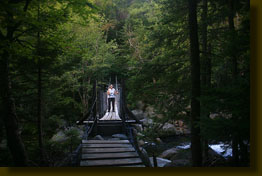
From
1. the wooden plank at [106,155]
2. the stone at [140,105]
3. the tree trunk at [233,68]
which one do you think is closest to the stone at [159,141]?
the stone at [140,105]

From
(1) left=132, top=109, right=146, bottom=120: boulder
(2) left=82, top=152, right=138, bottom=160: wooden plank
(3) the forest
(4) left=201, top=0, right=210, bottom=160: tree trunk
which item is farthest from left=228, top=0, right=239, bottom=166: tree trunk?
(1) left=132, top=109, right=146, bottom=120: boulder

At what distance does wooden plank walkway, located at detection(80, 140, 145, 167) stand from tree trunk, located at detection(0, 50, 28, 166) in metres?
0.62

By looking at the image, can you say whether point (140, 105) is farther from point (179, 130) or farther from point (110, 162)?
point (110, 162)

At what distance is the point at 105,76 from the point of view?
288 centimetres

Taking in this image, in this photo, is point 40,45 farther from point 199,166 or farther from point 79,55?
point 199,166

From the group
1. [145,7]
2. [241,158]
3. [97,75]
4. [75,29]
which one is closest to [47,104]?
[97,75]

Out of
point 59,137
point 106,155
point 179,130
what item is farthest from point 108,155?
point 179,130

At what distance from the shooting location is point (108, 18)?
99.6 inches

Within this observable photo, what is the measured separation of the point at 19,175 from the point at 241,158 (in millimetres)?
2263

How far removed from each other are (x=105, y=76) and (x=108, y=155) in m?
1.33

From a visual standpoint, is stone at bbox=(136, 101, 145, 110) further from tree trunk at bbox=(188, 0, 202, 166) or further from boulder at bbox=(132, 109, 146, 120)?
tree trunk at bbox=(188, 0, 202, 166)

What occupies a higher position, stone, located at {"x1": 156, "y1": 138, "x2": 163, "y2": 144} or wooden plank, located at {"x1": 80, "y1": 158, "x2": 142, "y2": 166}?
wooden plank, located at {"x1": 80, "y1": 158, "x2": 142, "y2": 166}

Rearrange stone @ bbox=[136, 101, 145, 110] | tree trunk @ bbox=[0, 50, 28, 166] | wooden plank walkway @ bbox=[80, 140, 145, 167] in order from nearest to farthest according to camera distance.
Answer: tree trunk @ bbox=[0, 50, 28, 166] < wooden plank walkway @ bbox=[80, 140, 145, 167] < stone @ bbox=[136, 101, 145, 110]

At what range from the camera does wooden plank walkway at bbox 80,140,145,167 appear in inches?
72.7
